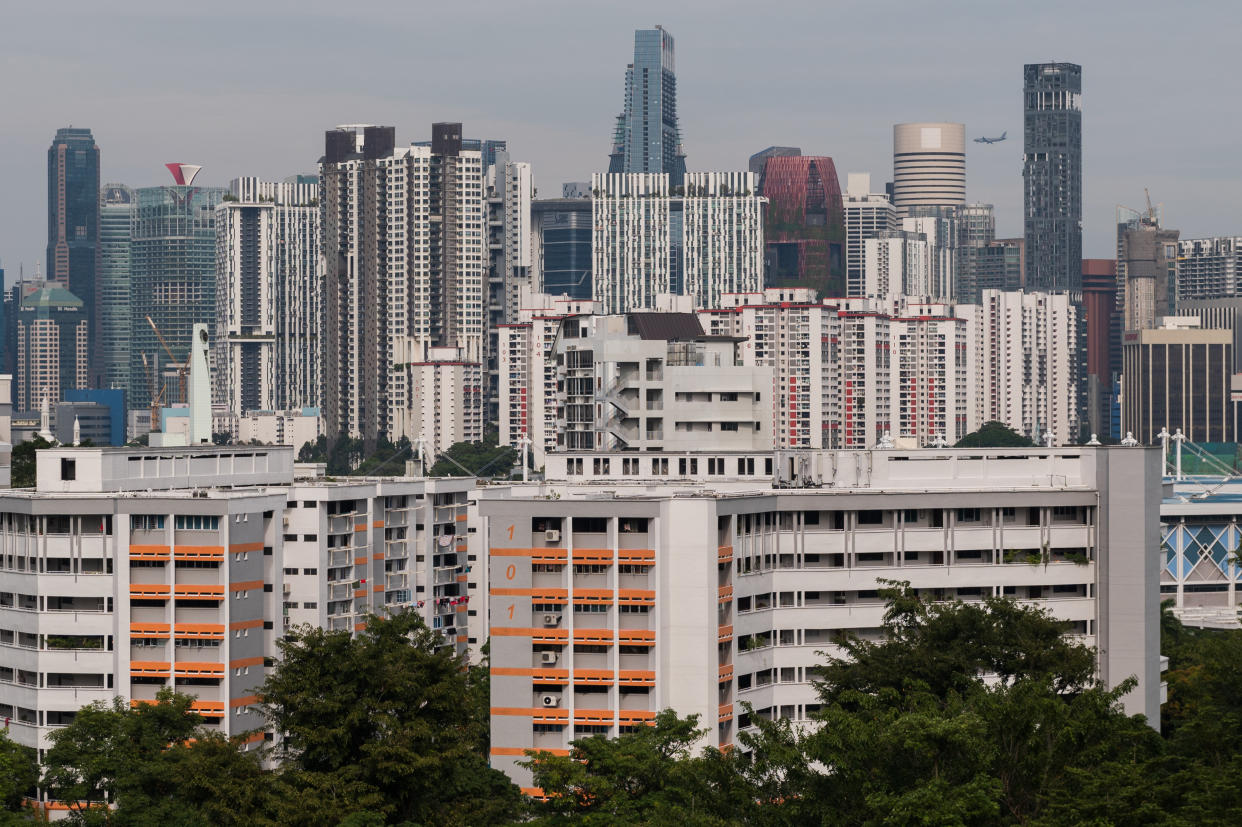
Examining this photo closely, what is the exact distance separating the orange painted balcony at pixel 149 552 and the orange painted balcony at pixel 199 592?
1.62 meters

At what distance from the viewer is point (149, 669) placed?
87500 millimetres

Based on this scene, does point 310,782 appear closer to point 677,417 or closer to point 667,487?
point 667,487

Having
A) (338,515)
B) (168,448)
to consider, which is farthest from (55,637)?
(338,515)

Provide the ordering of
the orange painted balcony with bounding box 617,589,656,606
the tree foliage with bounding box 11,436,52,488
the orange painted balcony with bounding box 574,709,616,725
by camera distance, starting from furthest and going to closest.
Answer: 1. the tree foliage with bounding box 11,436,52,488
2. the orange painted balcony with bounding box 617,589,656,606
3. the orange painted balcony with bounding box 574,709,616,725

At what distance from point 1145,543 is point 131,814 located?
47049 millimetres

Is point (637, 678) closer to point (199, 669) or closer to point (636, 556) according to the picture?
point (636, 556)

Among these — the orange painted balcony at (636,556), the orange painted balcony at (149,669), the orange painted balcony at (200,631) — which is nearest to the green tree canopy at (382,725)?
the orange painted balcony at (636,556)

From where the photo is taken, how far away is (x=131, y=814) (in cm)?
7156

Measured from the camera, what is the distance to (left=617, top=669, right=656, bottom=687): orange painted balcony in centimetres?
8156

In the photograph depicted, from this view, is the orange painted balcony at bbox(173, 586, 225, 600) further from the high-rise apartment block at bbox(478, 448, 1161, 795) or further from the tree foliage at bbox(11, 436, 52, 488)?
the tree foliage at bbox(11, 436, 52, 488)

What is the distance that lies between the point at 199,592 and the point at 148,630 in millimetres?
2849

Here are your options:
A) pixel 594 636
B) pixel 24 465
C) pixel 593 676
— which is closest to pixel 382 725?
pixel 593 676

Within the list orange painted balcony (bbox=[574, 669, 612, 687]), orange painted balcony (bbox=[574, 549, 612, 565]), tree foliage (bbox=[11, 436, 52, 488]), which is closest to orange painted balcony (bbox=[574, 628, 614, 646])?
orange painted balcony (bbox=[574, 669, 612, 687])

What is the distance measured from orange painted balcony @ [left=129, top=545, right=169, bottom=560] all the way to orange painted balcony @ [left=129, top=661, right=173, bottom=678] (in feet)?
15.4
